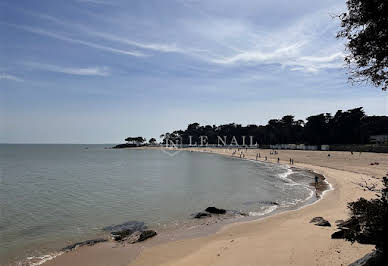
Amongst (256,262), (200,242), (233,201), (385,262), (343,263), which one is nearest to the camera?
(385,262)

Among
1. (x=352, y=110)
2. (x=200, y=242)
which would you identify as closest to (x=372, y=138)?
(x=352, y=110)

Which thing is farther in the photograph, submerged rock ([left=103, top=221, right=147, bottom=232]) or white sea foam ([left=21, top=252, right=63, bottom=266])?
submerged rock ([left=103, top=221, right=147, bottom=232])

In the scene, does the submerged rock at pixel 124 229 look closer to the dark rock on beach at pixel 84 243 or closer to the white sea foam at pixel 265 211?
the dark rock on beach at pixel 84 243

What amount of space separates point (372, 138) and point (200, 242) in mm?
113572

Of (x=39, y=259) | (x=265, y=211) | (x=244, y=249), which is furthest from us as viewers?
(x=265, y=211)

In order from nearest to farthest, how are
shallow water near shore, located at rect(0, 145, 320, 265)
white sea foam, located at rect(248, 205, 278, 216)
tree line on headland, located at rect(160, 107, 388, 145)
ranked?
shallow water near shore, located at rect(0, 145, 320, 265) < white sea foam, located at rect(248, 205, 278, 216) < tree line on headland, located at rect(160, 107, 388, 145)

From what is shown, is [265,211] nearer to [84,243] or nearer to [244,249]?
[244,249]

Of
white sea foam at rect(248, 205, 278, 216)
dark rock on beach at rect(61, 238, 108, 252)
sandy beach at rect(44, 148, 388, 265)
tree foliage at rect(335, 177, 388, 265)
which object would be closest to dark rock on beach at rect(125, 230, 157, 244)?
sandy beach at rect(44, 148, 388, 265)

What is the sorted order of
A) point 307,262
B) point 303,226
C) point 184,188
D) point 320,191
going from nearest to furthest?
point 307,262, point 303,226, point 320,191, point 184,188

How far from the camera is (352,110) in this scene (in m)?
106

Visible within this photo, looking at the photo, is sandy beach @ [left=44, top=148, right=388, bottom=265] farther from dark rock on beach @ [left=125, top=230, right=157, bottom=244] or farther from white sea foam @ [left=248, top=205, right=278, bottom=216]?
white sea foam @ [left=248, top=205, right=278, bottom=216]

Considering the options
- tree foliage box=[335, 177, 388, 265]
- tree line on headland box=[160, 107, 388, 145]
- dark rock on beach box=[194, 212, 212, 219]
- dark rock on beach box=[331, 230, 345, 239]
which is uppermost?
tree line on headland box=[160, 107, 388, 145]

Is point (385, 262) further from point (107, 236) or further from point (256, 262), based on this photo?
point (107, 236)

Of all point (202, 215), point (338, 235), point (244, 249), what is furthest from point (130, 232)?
point (338, 235)
